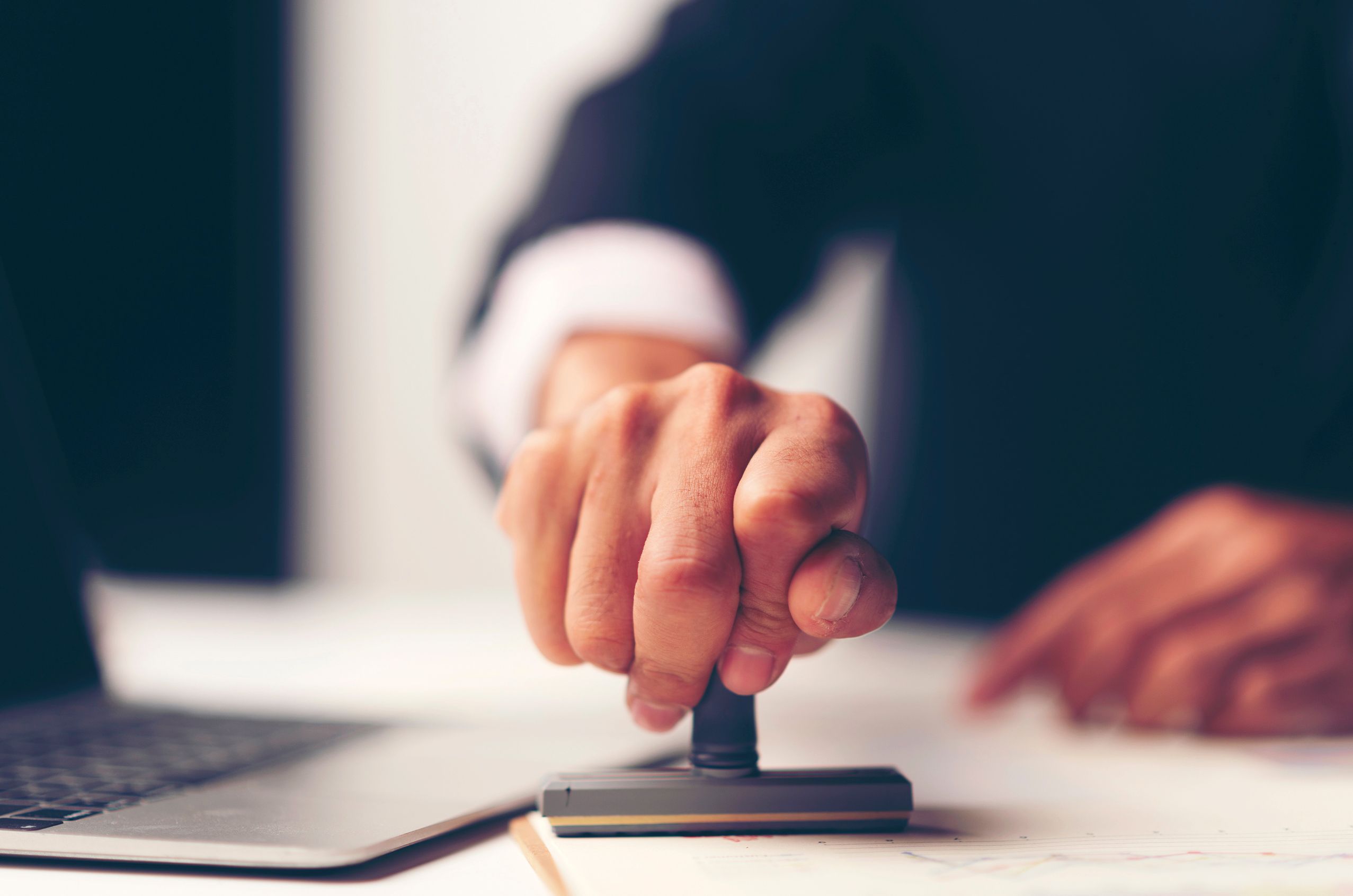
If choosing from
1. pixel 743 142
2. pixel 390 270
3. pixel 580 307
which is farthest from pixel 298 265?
pixel 580 307

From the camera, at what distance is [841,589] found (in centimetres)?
29

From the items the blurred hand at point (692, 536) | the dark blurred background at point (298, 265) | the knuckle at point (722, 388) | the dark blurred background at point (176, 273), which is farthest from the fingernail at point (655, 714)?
the dark blurred background at point (176, 273)

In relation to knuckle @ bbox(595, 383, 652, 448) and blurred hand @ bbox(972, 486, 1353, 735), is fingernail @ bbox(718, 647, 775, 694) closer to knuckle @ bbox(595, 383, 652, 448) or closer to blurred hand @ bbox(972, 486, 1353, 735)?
knuckle @ bbox(595, 383, 652, 448)

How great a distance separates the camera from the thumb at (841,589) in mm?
295

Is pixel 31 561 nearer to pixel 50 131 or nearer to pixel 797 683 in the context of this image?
pixel 797 683

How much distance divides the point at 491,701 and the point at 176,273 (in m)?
1.69

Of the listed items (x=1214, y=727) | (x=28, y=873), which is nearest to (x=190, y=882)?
(x=28, y=873)

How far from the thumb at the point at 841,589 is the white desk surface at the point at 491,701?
0.12 metres

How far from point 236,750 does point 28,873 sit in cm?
14

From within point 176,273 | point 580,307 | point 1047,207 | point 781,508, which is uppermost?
point 176,273

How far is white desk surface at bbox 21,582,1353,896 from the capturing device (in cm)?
29

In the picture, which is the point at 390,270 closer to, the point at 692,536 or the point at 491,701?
the point at 491,701

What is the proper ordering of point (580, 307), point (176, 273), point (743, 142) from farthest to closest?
point (176, 273) → point (743, 142) → point (580, 307)

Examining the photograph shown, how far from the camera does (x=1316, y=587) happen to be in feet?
2.06
